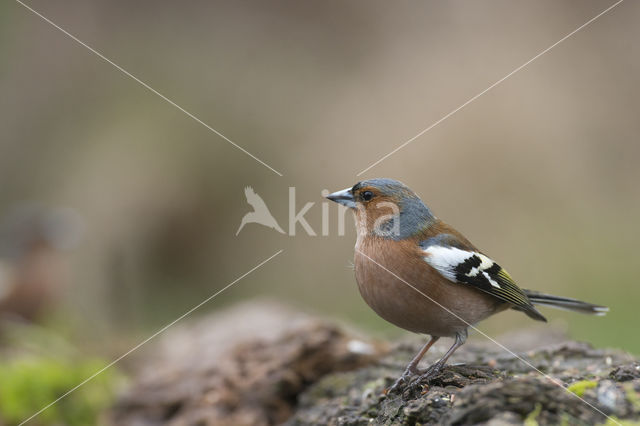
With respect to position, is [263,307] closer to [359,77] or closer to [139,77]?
[359,77]

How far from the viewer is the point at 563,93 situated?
35.3 feet

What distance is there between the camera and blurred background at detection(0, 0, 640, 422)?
10.1 meters

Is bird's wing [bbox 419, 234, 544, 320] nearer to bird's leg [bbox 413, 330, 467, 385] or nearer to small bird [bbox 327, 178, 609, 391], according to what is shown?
small bird [bbox 327, 178, 609, 391]

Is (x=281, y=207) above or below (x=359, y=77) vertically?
below

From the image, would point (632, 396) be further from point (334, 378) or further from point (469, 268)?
point (334, 378)

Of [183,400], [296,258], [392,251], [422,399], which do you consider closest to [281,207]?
[296,258]

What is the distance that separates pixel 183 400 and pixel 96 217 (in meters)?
7.67

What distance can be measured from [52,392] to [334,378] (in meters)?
2.42

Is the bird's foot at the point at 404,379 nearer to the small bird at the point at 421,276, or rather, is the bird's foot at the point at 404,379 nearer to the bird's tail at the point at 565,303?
the small bird at the point at 421,276

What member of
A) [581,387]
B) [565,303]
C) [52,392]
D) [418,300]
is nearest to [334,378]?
[418,300]

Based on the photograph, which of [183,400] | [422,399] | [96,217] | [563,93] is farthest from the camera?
[96,217]

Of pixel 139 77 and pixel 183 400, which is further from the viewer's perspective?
pixel 139 77

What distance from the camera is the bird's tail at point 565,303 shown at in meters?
4.18

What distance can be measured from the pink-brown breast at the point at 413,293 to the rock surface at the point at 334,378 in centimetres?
28
